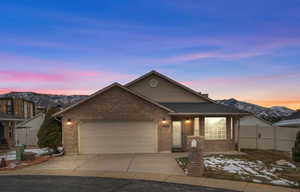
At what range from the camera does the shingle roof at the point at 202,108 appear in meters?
22.4

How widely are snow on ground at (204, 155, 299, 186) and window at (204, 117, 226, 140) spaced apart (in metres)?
5.32

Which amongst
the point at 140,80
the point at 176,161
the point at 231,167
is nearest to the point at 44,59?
the point at 140,80

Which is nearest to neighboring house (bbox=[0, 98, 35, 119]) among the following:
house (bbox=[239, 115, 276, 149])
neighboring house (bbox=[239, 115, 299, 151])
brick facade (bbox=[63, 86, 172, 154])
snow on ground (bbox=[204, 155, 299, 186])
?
brick facade (bbox=[63, 86, 172, 154])

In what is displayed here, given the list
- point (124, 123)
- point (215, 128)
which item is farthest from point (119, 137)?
point (215, 128)

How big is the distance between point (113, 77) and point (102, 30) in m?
13.3

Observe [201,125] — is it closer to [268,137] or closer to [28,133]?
[268,137]

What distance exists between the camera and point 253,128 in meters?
28.4

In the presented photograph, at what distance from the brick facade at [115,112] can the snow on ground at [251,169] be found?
5.09 metres

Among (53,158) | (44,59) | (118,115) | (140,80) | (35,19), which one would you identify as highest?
(35,19)

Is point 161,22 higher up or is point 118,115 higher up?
point 161,22

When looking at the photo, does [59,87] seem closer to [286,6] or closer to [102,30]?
[102,30]

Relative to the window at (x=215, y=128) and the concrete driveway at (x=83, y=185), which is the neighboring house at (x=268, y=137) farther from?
the concrete driveway at (x=83, y=185)

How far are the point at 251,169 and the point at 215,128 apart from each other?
772cm

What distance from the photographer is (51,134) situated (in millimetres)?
22000
